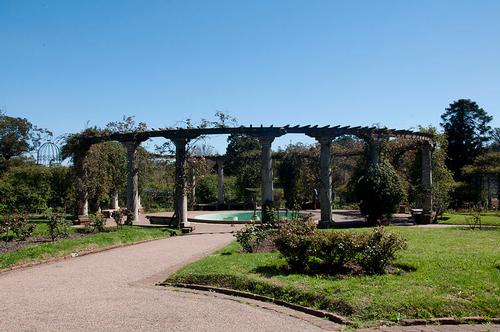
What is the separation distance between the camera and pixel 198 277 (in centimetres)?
923

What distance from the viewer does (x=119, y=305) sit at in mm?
7559

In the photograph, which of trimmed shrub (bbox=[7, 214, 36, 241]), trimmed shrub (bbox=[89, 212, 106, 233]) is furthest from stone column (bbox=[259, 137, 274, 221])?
trimmed shrub (bbox=[7, 214, 36, 241])

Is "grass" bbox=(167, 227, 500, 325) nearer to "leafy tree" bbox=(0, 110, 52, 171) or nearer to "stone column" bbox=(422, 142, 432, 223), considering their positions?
"stone column" bbox=(422, 142, 432, 223)

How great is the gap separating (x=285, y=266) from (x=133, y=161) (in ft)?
46.8

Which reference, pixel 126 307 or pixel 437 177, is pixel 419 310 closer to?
pixel 126 307

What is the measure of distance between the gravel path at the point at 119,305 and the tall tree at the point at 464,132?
121ft

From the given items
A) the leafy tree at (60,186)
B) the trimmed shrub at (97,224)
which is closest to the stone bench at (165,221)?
the trimmed shrub at (97,224)

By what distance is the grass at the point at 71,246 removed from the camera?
11.5m

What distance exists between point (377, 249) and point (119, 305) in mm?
4829

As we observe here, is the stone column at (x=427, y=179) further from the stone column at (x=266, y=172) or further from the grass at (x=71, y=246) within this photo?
the grass at (x=71, y=246)

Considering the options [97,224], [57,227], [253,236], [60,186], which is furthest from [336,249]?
[60,186]

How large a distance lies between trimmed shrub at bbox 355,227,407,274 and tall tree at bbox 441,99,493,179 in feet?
116

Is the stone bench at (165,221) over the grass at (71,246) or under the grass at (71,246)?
over

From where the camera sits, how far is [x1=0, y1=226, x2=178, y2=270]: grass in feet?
37.7
